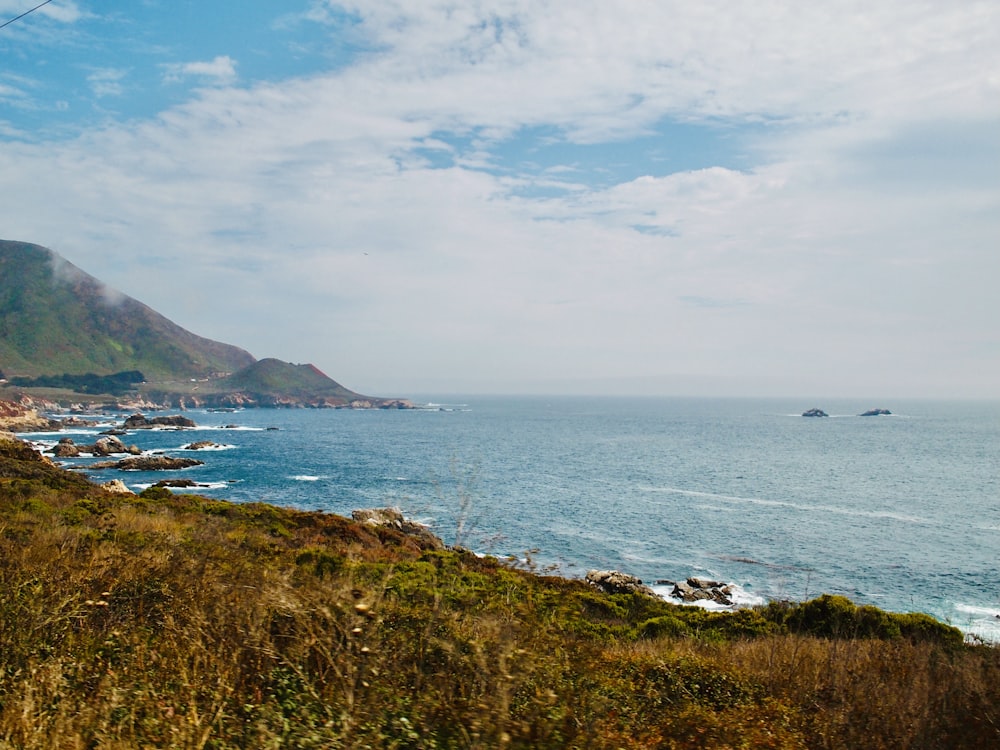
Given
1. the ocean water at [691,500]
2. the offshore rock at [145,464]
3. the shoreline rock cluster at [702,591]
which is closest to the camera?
the shoreline rock cluster at [702,591]

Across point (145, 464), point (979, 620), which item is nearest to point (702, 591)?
Answer: point (979, 620)

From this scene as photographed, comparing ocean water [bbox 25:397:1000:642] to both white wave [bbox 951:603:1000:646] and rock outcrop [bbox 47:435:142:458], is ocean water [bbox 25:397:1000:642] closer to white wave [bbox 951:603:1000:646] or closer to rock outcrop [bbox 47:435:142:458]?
white wave [bbox 951:603:1000:646]

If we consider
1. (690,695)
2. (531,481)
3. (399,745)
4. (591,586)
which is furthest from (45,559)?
(531,481)

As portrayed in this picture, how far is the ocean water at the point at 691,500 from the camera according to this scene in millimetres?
31125

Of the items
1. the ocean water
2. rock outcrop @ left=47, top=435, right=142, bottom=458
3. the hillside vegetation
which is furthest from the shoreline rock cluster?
rock outcrop @ left=47, top=435, right=142, bottom=458

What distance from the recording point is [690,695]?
638 cm

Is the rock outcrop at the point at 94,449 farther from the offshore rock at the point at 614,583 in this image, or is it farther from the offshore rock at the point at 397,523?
the offshore rock at the point at 614,583

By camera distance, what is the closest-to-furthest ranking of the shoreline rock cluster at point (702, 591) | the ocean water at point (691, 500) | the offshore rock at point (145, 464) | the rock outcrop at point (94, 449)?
the shoreline rock cluster at point (702, 591) → the ocean water at point (691, 500) → the offshore rock at point (145, 464) → the rock outcrop at point (94, 449)

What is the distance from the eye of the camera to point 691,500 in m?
51.1

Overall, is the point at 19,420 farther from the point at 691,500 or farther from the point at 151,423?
the point at 691,500

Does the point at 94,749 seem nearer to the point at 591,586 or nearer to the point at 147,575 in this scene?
the point at 147,575

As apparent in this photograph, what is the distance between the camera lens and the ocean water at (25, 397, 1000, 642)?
1225 inches

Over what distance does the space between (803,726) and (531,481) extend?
54924mm

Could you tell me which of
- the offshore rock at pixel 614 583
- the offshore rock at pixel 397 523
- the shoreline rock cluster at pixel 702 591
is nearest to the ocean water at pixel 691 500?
the shoreline rock cluster at pixel 702 591
